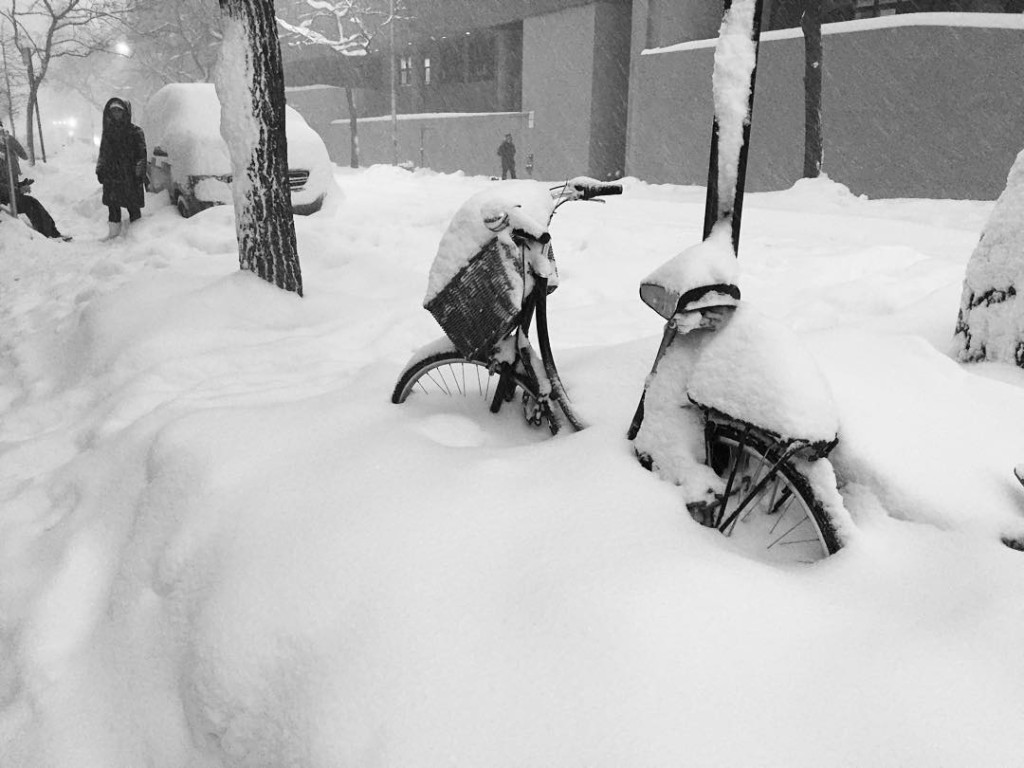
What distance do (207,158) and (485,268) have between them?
9.07m

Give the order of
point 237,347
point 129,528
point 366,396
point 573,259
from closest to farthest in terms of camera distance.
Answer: point 129,528 < point 366,396 < point 237,347 < point 573,259

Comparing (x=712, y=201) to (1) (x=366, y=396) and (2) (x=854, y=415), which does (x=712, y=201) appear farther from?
(1) (x=366, y=396)

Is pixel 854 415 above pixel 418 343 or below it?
above

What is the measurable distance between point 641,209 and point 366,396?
433 inches

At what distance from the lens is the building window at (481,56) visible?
3385 cm

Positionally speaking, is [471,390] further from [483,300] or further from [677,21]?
[677,21]

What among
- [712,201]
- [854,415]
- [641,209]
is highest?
[712,201]

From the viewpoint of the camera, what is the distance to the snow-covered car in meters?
10.8

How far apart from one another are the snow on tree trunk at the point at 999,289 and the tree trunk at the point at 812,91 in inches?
555

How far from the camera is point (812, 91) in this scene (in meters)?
17.0

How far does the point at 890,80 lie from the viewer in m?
16.6

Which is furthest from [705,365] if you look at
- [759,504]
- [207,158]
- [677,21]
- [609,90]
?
[609,90]

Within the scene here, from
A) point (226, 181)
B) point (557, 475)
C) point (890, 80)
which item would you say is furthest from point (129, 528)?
point (890, 80)

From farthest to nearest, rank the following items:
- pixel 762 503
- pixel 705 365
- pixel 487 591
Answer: pixel 762 503
pixel 705 365
pixel 487 591
